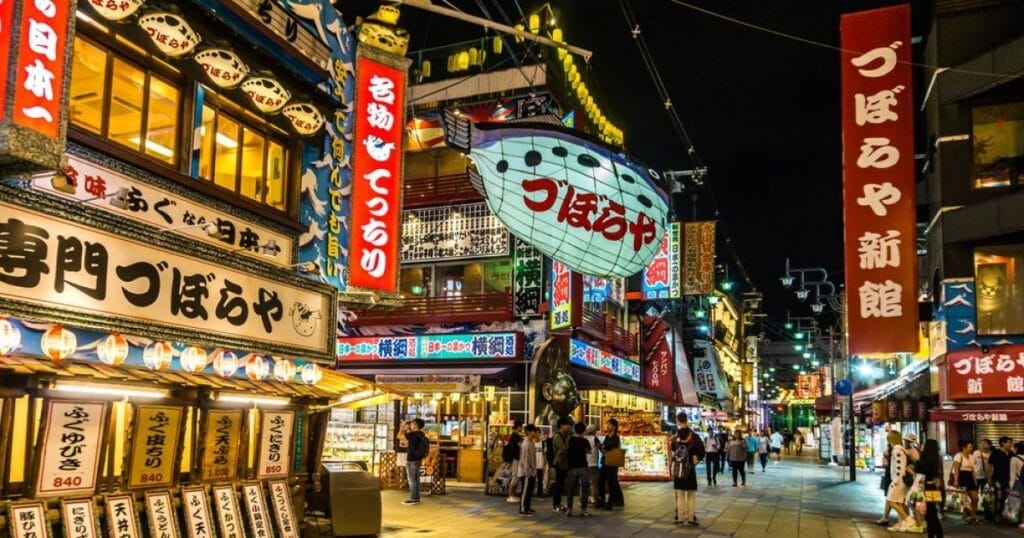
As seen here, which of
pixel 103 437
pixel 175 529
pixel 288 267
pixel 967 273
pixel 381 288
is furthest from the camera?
pixel 967 273

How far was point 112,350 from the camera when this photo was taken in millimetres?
9492

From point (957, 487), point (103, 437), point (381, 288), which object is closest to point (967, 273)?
point (957, 487)

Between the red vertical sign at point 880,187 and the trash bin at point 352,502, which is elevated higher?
the red vertical sign at point 880,187

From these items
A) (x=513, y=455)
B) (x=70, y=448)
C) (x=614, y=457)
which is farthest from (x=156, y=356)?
(x=513, y=455)

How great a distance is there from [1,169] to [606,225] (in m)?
7.68

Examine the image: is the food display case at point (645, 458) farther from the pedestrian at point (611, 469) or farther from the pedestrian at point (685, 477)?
the pedestrian at point (685, 477)

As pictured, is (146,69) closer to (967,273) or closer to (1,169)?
(1,169)

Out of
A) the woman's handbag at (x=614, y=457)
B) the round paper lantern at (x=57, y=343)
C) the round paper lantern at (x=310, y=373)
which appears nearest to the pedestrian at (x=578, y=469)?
the woman's handbag at (x=614, y=457)

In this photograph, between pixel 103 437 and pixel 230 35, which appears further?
pixel 230 35

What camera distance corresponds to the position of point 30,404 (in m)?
9.09

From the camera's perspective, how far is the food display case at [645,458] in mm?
29094

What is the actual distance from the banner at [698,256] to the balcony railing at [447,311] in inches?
340

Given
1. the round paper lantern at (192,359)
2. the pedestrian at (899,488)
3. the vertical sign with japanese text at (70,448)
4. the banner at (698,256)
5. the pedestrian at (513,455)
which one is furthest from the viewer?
the banner at (698,256)

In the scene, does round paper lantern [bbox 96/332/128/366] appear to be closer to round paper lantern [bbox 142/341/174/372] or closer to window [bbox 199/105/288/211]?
round paper lantern [bbox 142/341/174/372]
